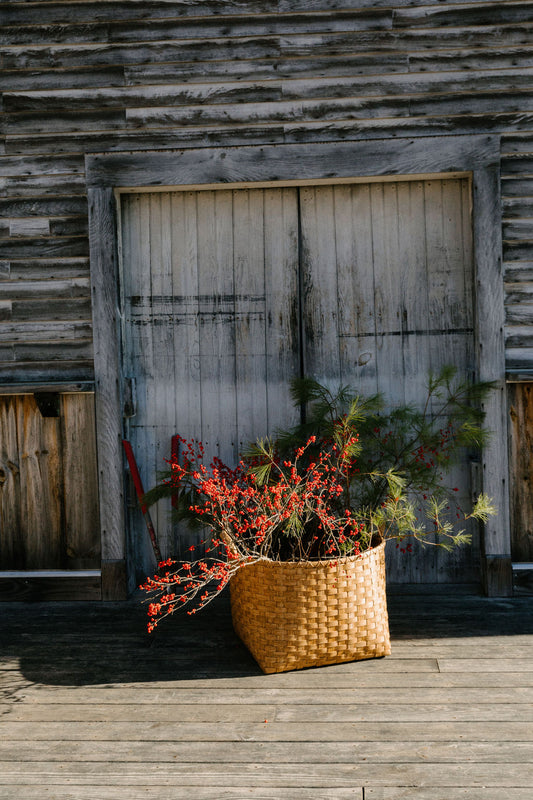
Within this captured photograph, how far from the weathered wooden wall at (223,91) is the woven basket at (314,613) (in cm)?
157

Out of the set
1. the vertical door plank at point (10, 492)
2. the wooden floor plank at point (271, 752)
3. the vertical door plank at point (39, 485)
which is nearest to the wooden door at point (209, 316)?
the vertical door plank at point (39, 485)

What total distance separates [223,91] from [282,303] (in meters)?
1.15

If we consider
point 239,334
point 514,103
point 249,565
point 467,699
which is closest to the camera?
point 467,699

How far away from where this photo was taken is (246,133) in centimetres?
371

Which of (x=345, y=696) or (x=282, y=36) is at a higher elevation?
(x=282, y=36)

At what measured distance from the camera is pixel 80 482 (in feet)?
12.8

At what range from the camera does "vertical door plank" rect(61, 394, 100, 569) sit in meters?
3.89

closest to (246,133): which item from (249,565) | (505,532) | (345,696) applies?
(249,565)

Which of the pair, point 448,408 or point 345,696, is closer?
point 345,696

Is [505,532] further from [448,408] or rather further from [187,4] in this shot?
[187,4]

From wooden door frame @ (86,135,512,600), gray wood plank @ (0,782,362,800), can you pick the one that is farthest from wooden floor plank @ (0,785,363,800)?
wooden door frame @ (86,135,512,600)

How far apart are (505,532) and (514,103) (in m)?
2.23

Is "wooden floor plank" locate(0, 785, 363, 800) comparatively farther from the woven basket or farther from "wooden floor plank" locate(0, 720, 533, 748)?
the woven basket

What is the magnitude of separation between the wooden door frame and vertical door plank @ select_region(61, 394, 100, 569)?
0.44 ft
